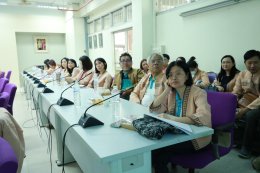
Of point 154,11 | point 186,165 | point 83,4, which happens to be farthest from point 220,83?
point 83,4

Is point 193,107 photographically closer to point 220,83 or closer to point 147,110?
point 147,110

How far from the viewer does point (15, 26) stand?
8.00 metres

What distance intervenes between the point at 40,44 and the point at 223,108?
854 cm

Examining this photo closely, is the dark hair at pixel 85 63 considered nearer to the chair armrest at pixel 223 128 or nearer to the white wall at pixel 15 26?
the chair armrest at pixel 223 128

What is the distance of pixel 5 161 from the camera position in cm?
87

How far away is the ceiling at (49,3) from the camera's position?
7535 mm

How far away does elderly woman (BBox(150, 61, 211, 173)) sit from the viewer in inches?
56.6

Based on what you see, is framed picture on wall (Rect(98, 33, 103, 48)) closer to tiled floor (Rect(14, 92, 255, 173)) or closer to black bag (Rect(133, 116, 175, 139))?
tiled floor (Rect(14, 92, 255, 173))

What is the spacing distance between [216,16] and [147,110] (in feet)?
8.46

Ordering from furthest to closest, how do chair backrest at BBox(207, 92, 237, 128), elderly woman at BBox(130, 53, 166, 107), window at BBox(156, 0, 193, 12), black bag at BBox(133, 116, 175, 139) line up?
window at BBox(156, 0, 193, 12)
elderly woman at BBox(130, 53, 166, 107)
chair backrest at BBox(207, 92, 237, 128)
black bag at BBox(133, 116, 175, 139)

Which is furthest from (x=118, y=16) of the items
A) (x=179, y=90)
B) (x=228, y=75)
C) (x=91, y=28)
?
(x=179, y=90)

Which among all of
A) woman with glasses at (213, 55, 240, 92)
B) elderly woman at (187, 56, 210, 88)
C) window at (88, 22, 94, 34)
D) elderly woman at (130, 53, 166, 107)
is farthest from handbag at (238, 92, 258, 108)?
window at (88, 22, 94, 34)

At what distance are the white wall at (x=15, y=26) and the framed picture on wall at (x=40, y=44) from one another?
335mm

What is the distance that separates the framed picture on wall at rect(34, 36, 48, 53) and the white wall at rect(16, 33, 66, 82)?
9 cm
